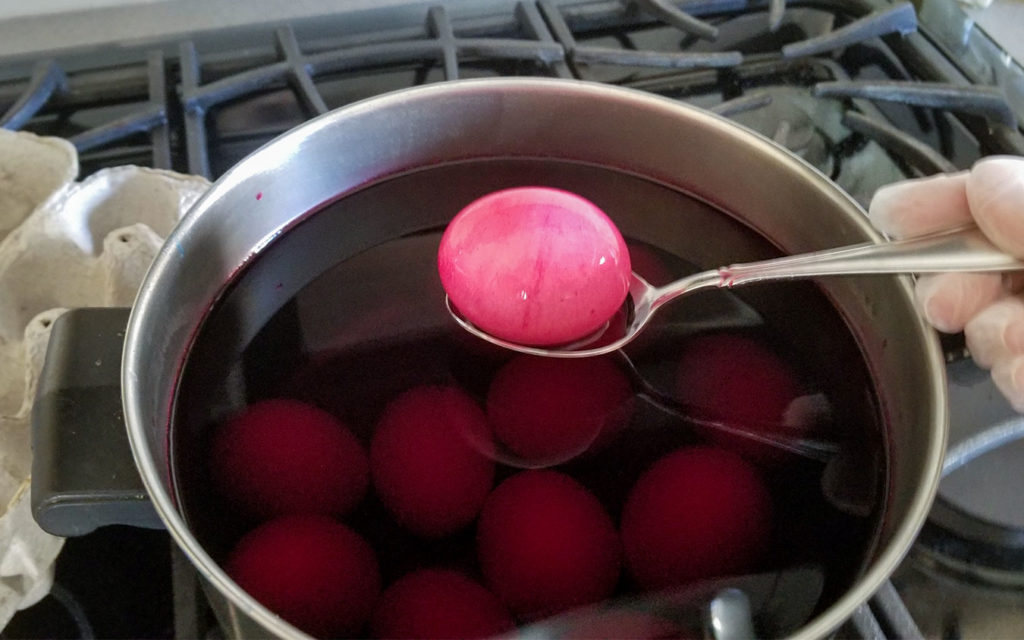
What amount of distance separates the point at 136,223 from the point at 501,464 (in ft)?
1.15

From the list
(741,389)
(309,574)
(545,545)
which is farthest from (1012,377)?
(309,574)

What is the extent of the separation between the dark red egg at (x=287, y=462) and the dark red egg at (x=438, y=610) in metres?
0.07

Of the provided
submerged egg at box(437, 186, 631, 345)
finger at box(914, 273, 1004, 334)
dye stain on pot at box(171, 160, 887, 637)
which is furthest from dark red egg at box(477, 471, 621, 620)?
finger at box(914, 273, 1004, 334)

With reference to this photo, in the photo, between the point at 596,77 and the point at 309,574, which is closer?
the point at 309,574

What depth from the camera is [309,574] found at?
18.2 inches

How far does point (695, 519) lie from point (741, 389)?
0.12m

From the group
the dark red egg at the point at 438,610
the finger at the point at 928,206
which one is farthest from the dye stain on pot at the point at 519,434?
the finger at the point at 928,206

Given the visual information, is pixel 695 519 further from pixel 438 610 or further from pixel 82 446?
pixel 82 446

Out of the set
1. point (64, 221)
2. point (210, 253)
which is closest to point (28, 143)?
point (64, 221)

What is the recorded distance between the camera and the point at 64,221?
2.06 feet

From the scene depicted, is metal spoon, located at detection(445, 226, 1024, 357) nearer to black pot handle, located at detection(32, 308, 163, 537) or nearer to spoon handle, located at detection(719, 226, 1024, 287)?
spoon handle, located at detection(719, 226, 1024, 287)

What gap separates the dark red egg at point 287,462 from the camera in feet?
1.66

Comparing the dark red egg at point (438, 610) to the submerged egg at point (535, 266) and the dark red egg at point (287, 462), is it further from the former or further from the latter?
the submerged egg at point (535, 266)

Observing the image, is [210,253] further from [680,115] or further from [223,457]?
[680,115]
